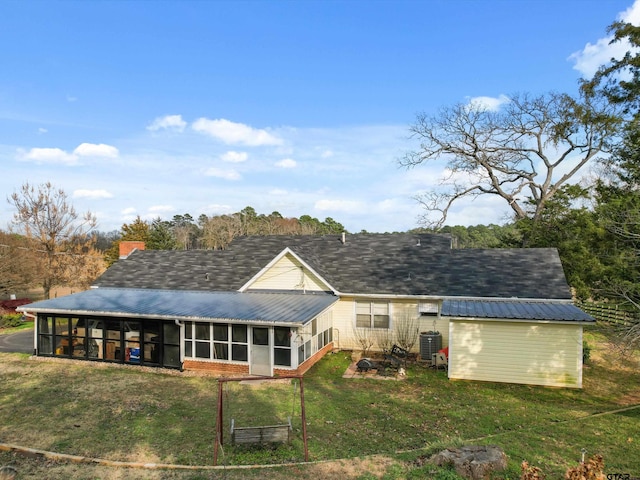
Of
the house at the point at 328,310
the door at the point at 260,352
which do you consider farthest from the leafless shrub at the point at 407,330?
the door at the point at 260,352

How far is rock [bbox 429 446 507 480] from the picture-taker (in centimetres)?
760

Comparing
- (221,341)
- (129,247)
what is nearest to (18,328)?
(129,247)

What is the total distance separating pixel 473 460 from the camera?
25.5 feet

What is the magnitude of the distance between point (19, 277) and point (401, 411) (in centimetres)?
3257

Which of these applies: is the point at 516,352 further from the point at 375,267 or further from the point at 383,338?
the point at 375,267

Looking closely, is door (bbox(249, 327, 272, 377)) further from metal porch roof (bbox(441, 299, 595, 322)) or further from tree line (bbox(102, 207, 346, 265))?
tree line (bbox(102, 207, 346, 265))

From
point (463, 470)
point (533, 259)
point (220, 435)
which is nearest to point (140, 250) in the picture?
point (220, 435)

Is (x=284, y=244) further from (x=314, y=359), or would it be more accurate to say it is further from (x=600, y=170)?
(x=600, y=170)

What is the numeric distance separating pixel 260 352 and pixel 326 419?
550cm

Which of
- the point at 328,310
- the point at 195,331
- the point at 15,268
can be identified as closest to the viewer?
the point at 195,331

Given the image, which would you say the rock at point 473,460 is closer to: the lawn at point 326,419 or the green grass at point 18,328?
the lawn at point 326,419

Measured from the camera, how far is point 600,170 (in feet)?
102

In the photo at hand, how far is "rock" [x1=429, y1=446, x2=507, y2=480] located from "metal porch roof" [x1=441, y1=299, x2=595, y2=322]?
7844 millimetres

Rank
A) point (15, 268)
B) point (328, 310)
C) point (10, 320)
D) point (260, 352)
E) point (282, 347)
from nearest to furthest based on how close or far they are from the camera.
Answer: point (282, 347) < point (260, 352) < point (328, 310) < point (10, 320) < point (15, 268)
